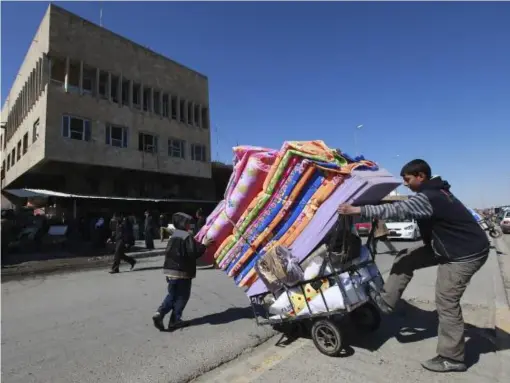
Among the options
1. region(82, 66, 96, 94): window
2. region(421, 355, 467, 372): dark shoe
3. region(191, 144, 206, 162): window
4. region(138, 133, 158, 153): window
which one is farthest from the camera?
region(191, 144, 206, 162): window

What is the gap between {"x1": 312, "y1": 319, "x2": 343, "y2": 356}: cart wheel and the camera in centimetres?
407

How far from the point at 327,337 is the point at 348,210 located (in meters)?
1.51

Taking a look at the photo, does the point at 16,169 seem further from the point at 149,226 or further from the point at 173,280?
the point at 173,280

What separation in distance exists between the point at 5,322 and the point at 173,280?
Result: 283cm

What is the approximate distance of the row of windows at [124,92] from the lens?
84.2 feet

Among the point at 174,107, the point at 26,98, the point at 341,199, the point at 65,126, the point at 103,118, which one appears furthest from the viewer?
the point at 174,107

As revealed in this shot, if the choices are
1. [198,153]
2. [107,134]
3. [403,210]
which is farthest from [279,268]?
[198,153]

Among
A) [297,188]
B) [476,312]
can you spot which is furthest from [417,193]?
[476,312]

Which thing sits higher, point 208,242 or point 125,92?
point 125,92

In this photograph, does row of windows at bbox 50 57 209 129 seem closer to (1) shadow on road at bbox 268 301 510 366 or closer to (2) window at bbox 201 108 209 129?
(2) window at bbox 201 108 209 129

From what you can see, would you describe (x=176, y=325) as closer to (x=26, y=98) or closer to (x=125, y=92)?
(x=125, y=92)

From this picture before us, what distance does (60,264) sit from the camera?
12820 millimetres

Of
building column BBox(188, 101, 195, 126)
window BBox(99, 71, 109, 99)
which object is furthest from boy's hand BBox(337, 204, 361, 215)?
building column BBox(188, 101, 195, 126)

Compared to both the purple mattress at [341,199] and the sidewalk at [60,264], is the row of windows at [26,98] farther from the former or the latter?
the purple mattress at [341,199]
